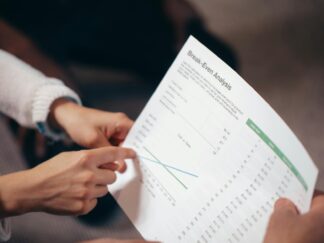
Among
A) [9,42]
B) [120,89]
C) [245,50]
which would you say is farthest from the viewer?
[245,50]

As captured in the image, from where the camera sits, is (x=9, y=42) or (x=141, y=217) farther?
(x=9, y=42)

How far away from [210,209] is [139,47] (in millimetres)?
599

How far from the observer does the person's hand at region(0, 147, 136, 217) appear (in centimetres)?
54

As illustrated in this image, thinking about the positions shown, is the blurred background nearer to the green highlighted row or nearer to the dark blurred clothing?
the dark blurred clothing

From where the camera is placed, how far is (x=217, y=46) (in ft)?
3.55

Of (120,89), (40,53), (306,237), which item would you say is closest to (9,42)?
(40,53)

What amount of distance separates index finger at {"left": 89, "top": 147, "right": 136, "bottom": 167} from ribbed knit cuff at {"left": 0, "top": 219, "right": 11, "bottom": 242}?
6.3 inches

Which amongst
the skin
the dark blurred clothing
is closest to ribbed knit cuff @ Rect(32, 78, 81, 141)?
the skin

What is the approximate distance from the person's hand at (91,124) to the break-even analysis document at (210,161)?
59 mm

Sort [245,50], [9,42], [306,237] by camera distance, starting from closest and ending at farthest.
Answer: [306,237]
[9,42]
[245,50]

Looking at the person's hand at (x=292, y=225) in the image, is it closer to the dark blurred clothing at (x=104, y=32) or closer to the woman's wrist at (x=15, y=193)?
the woman's wrist at (x=15, y=193)

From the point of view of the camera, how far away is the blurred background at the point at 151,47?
966mm

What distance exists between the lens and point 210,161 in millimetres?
532

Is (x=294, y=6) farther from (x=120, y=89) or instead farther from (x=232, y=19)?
(x=120, y=89)
